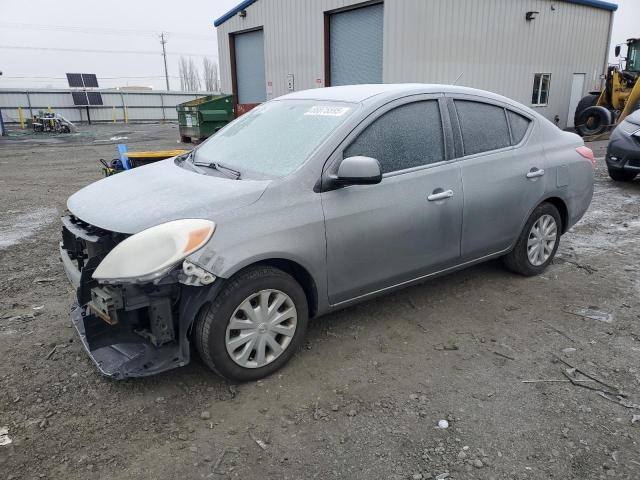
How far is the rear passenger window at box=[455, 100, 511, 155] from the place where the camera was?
12.9 ft

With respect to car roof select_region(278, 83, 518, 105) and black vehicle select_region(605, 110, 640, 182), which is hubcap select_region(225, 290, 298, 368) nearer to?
car roof select_region(278, 83, 518, 105)

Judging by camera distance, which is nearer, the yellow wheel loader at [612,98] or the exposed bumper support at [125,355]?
the exposed bumper support at [125,355]

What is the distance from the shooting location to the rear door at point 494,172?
3881 mm

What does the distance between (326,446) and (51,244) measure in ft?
14.9

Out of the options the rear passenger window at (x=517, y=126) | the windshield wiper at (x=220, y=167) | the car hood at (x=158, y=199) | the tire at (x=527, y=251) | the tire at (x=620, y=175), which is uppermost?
the rear passenger window at (x=517, y=126)

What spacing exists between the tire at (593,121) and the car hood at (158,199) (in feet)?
55.8

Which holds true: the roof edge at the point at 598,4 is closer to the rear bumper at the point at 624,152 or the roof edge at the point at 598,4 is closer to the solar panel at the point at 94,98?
the rear bumper at the point at 624,152

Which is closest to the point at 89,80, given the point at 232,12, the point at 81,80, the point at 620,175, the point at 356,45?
the point at 81,80

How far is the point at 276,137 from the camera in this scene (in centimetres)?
355

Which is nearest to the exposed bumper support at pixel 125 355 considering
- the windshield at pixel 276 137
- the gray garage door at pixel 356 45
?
the windshield at pixel 276 137

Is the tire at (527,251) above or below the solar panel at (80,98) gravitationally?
below

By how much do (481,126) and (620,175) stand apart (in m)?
6.69

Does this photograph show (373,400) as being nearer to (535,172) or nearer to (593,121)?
(535,172)

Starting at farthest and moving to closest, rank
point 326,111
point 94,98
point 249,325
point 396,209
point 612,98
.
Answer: point 94,98 → point 612,98 → point 326,111 → point 396,209 → point 249,325
